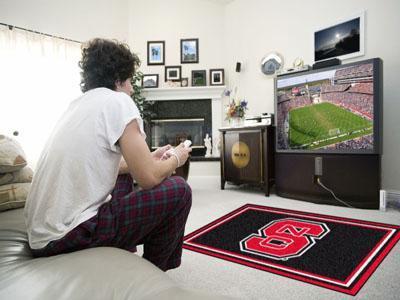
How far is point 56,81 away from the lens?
341 cm

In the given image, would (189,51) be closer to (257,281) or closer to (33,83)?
(33,83)

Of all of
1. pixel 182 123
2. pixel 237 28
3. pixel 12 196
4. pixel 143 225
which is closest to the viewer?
pixel 143 225

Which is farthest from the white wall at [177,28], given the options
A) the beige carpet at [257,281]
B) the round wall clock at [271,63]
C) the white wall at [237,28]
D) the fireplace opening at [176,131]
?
the beige carpet at [257,281]

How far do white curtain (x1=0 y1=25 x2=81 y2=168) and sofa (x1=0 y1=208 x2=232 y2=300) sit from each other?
2754 millimetres

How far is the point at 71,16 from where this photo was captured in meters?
3.64

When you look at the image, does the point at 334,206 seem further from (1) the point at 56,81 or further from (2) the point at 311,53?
(1) the point at 56,81

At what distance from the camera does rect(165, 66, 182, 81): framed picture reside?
448 cm

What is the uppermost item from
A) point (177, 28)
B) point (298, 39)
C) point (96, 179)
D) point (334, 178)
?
point (177, 28)

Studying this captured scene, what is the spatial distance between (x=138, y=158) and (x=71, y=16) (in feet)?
11.9

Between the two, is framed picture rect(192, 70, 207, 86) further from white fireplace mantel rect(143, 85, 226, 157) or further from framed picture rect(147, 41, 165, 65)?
framed picture rect(147, 41, 165, 65)

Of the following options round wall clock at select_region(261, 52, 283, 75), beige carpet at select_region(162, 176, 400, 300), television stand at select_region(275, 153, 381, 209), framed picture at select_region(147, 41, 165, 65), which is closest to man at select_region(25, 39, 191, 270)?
beige carpet at select_region(162, 176, 400, 300)

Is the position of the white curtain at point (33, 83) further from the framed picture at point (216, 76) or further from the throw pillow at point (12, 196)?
the framed picture at point (216, 76)

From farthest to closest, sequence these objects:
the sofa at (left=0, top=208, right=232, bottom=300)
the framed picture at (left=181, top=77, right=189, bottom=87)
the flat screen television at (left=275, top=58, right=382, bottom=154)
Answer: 1. the framed picture at (left=181, top=77, right=189, bottom=87)
2. the flat screen television at (left=275, top=58, right=382, bottom=154)
3. the sofa at (left=0, top=208, right=232, bottom=300)

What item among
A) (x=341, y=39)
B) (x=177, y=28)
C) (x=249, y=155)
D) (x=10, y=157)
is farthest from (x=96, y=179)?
(x=177, y=28)
